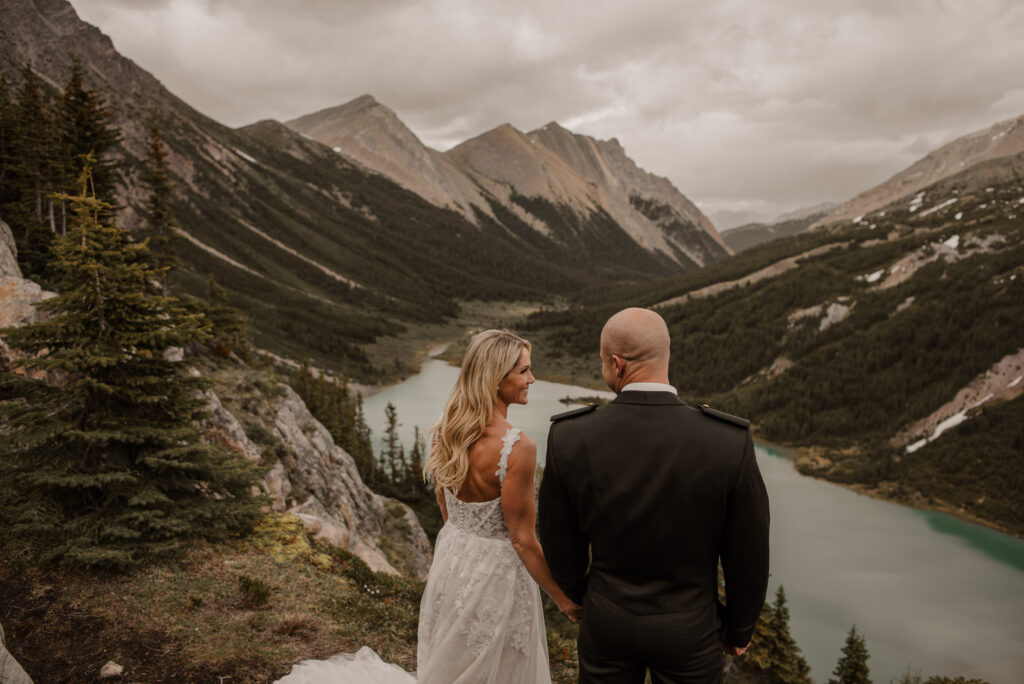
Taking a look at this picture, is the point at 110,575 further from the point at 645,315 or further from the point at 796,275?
the point at 796,275

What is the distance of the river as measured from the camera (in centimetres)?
3619

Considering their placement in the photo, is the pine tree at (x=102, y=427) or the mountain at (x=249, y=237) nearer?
the pine tree at (x=102, y=427)

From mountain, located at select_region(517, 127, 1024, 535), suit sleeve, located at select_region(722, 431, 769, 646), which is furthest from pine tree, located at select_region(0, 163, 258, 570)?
mountain, located at select_region(517, 127, 1024, 535)

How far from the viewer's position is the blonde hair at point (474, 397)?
4.07 metres

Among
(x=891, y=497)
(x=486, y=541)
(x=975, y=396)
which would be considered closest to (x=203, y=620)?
(x=486, y=541)

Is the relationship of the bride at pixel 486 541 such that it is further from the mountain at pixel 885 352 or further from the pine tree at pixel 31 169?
the mountain at pixel 885 352

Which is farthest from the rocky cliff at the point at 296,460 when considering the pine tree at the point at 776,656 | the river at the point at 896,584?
the river at the point at 896,584

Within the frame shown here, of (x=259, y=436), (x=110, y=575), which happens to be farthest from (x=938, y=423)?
(x=110, y=575)

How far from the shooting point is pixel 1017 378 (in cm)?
8819

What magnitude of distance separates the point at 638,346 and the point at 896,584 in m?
55.3

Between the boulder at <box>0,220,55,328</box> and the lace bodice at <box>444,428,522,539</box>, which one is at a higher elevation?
the boulder at <box>0,220,55,328</box>

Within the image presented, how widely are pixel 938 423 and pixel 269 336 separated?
119 m

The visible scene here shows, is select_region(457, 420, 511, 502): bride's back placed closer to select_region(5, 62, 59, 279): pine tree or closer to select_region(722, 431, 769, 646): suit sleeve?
select_region(722, 431, 769, 646): suit sleeve

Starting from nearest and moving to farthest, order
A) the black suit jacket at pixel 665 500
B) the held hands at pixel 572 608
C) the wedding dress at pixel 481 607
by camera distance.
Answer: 1. the black suit jacket at pixel 665 500
2. the held hands at pixel 572 608
3. the wedding dress at pixel 481 607
